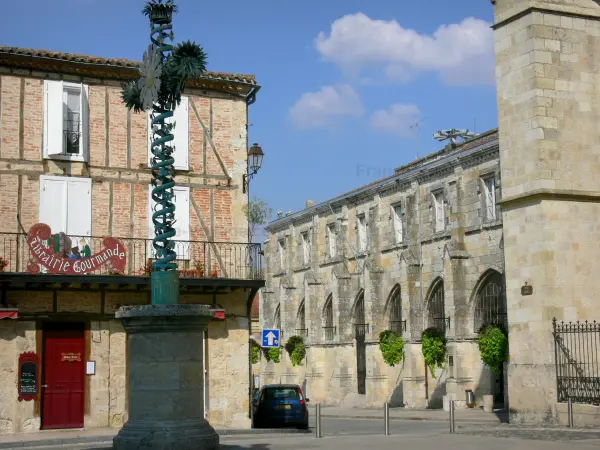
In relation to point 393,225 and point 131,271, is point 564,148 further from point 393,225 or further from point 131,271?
point 393,225

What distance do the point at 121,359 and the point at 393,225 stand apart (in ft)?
72.1

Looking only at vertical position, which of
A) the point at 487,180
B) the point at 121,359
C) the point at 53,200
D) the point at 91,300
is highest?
the point at 487,180

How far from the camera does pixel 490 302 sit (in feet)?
117

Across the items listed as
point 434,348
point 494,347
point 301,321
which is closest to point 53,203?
point 494,347

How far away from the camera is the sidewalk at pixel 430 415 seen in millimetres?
28422

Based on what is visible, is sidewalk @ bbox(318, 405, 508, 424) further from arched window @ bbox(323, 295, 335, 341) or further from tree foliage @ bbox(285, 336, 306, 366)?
tree foliage @ bbox(285, 336, 306, 366)

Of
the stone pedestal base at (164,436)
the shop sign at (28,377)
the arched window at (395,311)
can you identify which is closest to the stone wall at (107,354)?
the shop sign at (28,377)

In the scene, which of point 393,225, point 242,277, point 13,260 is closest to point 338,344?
point 393,225

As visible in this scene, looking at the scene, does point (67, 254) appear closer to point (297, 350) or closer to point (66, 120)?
point (66, 120)

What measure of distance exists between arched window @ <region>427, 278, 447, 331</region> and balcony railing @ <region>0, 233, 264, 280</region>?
639 inches

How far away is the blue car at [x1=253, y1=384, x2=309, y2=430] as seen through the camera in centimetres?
2400

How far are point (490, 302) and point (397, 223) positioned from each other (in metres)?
7.79

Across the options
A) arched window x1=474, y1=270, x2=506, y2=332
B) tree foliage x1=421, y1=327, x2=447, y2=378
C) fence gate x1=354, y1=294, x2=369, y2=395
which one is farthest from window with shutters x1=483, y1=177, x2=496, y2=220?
fence gate x1=354, y1=294, x2=369, y2=395

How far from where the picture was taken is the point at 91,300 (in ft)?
73.5
